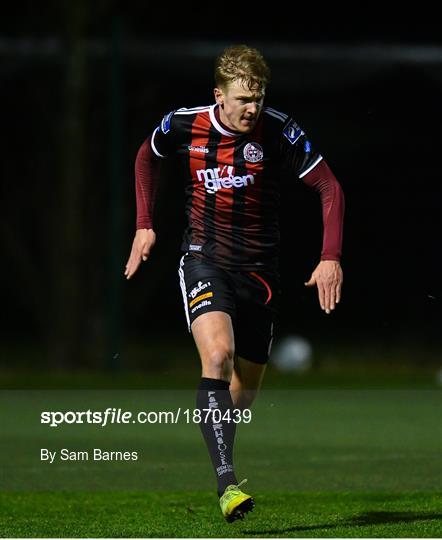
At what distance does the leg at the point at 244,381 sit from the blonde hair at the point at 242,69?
1332mm

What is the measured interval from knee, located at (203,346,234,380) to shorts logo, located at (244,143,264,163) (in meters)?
0.87

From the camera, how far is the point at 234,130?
233 inches

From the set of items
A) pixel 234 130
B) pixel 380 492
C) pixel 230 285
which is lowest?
pixel 380 492

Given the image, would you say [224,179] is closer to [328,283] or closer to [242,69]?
[242,69]

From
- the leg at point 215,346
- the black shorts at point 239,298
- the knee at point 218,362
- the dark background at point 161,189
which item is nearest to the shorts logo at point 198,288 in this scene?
the black shorts at point 239,298

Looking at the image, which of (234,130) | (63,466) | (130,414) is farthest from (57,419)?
(234,130)

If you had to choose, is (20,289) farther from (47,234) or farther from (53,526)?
(53,526)

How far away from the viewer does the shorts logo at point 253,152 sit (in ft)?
19.4

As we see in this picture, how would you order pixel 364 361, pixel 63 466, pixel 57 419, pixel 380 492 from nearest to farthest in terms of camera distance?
pixel 380 492 → pixel 63 466 → pixel 57 419 → pixel 364 361

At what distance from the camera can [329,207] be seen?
5.84 meters

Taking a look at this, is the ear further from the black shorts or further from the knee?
the knee

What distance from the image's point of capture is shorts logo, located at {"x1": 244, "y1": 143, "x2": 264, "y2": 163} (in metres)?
5.92

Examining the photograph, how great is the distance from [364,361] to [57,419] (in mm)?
4195

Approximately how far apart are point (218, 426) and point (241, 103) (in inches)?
51.7
